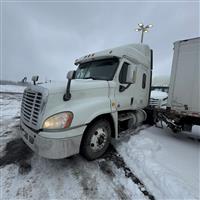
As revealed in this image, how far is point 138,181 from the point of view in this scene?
8.54 ft

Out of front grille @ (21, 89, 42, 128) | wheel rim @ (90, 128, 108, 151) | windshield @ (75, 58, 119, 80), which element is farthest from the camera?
windshield @ (75, 58, 119, 80)

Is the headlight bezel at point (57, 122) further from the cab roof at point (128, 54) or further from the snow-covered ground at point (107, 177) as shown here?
the cab roof at point (128, 54)

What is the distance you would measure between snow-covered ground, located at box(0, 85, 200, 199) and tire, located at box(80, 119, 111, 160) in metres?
0.21

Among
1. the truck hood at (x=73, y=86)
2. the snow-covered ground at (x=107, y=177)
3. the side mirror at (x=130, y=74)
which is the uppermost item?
the side mirror at (x=130, y=74)

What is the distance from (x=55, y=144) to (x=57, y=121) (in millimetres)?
389

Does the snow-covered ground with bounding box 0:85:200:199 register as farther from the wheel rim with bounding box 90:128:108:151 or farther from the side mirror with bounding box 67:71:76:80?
the side mirror with bounding box 67:71:76:80

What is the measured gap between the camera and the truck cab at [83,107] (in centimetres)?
248

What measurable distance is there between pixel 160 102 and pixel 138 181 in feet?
20.3

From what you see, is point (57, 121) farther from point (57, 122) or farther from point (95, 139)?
point (95, 139)

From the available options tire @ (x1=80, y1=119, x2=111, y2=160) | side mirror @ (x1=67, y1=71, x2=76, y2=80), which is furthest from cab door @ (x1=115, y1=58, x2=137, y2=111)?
side mirror @ (x1=67, y1=71, x2=76, y2=80)

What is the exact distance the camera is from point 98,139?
3.24 m

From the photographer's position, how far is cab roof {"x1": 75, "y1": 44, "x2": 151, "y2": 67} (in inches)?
158

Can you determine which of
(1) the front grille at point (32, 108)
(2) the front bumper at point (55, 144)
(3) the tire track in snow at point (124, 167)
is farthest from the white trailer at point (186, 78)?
(1) the front grille at point (32, 108)

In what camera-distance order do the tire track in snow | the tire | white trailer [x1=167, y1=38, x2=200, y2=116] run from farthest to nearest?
white trailer [x1=167, y1=38, x2=200, y2=116] → the tire → the tire track in snow
